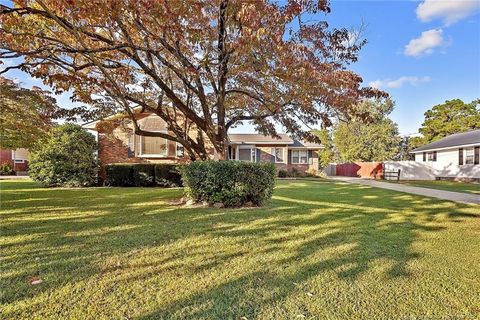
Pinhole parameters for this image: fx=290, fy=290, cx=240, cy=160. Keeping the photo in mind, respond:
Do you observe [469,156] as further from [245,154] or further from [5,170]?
[5,170]

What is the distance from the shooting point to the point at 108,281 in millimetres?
3291

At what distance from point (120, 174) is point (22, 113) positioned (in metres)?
6.47

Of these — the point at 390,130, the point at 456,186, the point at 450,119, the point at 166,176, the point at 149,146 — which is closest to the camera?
the point at 166,176

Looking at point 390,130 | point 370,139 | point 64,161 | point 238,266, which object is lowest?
point 238,266

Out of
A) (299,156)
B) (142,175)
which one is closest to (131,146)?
(142,175)

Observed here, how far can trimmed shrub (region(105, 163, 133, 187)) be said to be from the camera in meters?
15.2

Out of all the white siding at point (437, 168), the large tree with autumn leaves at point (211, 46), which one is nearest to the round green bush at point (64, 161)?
the large tree with autumn leaves at point (211, 46)

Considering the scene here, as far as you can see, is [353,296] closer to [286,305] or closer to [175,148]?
[286,305]

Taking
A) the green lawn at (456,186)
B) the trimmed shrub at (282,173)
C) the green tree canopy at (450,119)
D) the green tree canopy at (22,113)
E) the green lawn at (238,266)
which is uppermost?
the green tree canopy at (450,119)

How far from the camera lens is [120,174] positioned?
15.2 metres

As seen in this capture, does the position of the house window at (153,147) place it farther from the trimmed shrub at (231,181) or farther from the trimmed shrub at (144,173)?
the trimmed shrub at (231,181)

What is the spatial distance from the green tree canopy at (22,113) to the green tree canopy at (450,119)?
3948 cm

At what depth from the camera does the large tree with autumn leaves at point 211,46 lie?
19.8 ft

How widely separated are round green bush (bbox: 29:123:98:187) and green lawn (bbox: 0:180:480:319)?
818 cm
